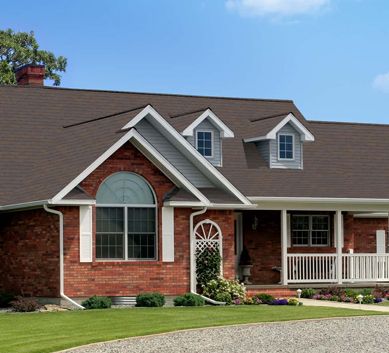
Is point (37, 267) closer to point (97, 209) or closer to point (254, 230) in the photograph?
point (97, 209)

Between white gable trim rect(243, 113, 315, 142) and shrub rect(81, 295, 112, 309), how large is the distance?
35.9 feet

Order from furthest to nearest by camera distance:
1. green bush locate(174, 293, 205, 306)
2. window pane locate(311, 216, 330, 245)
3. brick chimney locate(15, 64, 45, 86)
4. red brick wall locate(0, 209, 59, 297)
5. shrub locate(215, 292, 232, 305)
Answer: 1. brick chimney locate(15, 64, 45, 86)
2. window pane locate(311, 216, 330, 245)
3. shrub locate(215, 292, 232, 305)
4. green bush locate(174, 293, 205, 306)
5. red brick wall locate(0, 209, 59, 297)

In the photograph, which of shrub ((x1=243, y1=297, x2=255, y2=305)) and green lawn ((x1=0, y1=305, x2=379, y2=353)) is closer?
green lawn ((x1=0, y1=305, x2=379, y2=353))

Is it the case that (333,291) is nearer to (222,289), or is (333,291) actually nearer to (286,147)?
(222,289)

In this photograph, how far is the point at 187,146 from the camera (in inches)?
1235

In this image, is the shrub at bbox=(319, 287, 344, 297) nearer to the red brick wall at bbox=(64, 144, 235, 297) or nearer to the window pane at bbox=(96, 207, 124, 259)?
the red brick wall at bbox=(64, 144, 235, 297)

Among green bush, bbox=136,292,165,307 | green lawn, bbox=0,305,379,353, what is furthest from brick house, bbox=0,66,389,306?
green lawn, bbox=0,305,379,353

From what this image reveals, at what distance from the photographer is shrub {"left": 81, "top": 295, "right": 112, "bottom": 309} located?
1128 inches

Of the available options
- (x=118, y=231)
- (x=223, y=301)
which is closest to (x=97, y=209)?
(x=118, y=231)

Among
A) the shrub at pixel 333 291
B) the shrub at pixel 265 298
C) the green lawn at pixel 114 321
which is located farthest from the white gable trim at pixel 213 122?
the green lawn at pixel 114 321

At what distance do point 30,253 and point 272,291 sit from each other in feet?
26.2

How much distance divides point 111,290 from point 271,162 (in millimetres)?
9947

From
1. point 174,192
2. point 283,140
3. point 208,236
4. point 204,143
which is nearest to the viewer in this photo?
point 174,192

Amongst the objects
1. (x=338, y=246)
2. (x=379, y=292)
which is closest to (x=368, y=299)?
(x=379, y=292)
